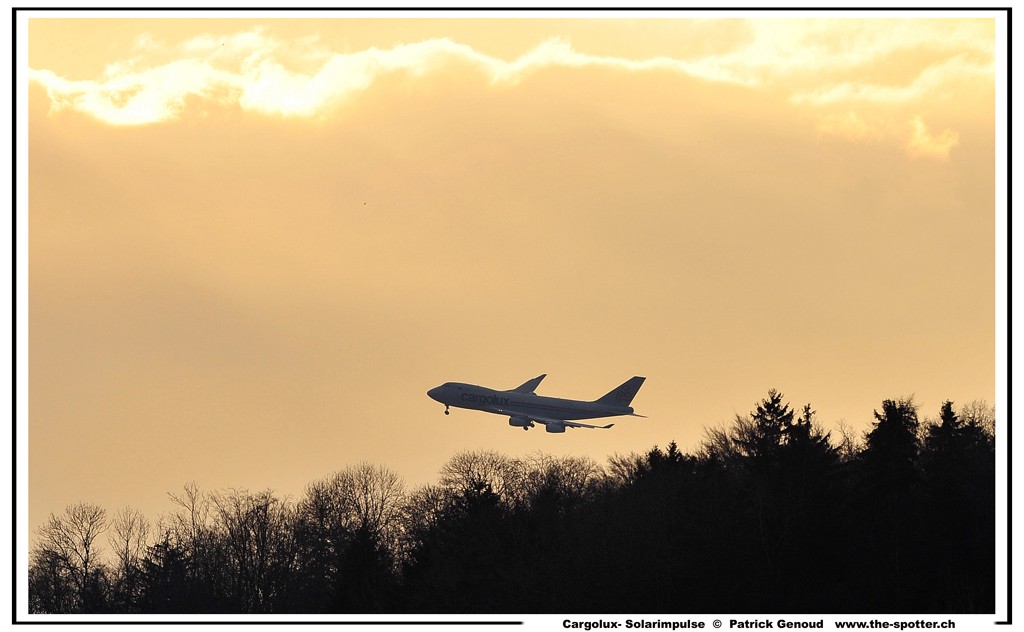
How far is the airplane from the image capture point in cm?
15025

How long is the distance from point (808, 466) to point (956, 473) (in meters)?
9.22

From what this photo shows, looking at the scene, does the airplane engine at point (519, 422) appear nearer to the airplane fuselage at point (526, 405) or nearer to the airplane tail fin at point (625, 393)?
the airplane fuselage at point (526, 405)

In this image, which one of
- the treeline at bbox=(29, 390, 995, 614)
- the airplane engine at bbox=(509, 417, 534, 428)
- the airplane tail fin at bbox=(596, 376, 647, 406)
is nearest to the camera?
the treeline at bbox=(29, 390, 995, 614)

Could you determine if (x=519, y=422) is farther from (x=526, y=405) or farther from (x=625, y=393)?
(x=625, y=393)

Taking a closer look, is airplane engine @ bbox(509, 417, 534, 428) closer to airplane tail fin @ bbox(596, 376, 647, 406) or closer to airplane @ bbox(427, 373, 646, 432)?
airplane @ bbox(427, 373, 646, 432)

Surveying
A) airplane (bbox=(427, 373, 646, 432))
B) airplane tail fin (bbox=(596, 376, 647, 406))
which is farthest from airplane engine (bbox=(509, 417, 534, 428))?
airplane tail fin (bbox=(596, 376, 647, 406))

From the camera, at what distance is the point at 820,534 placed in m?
99.9

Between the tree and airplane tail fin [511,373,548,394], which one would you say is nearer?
the tree

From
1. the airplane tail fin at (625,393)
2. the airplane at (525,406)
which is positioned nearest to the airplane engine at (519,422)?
the airplane at (525,406)

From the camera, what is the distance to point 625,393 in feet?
530

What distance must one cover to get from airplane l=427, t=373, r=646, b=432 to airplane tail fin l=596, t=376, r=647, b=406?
2.79 m

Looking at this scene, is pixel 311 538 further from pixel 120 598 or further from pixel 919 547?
pixel 919 547

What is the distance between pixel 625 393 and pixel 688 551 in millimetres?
65907
